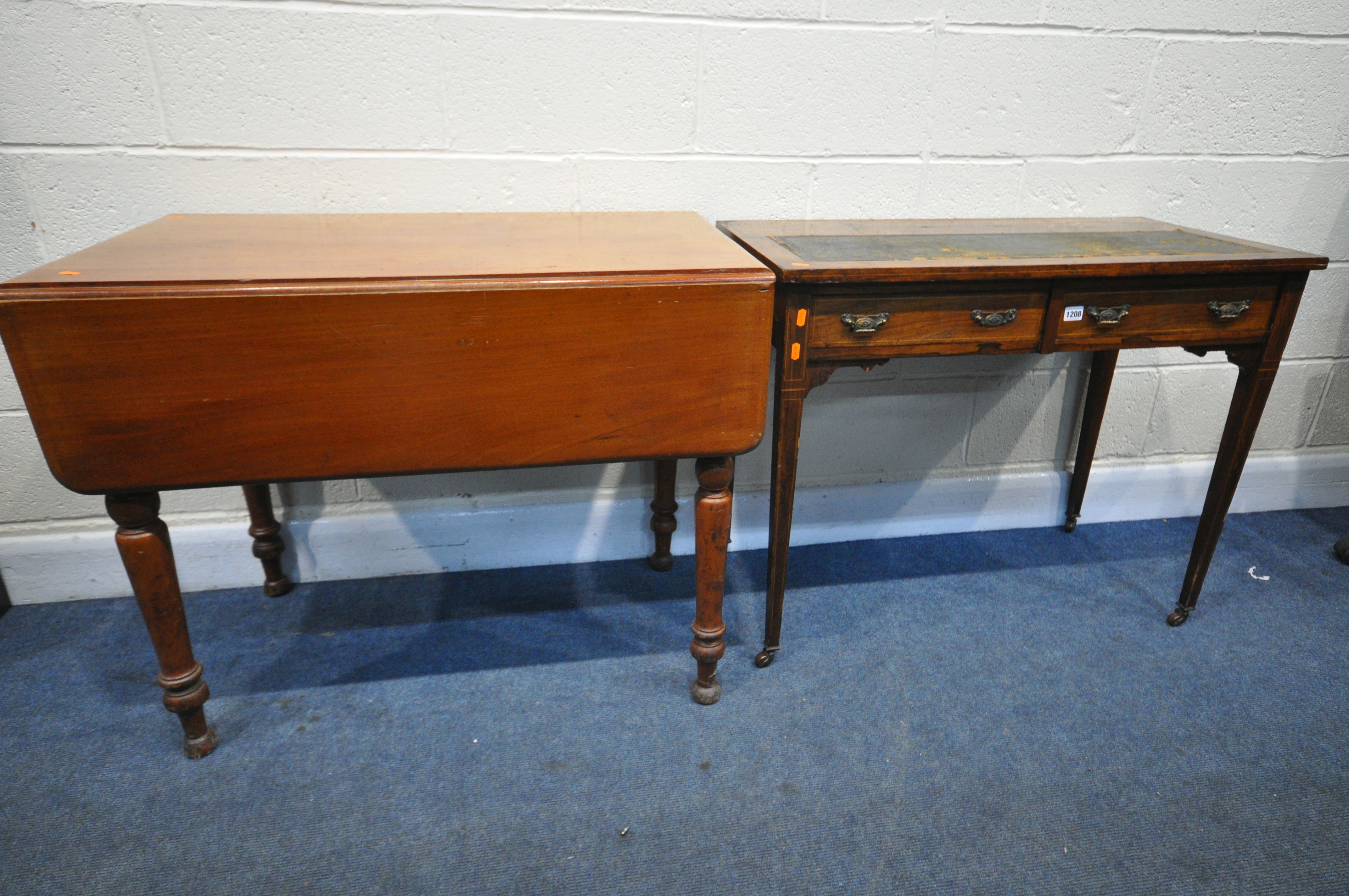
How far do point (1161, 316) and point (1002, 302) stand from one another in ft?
1.01

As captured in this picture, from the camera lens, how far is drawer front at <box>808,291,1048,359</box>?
124 cm

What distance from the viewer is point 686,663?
4.99 ft

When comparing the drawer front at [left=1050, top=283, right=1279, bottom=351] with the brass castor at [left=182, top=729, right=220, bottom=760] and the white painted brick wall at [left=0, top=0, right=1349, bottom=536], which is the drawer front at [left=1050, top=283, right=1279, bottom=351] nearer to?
the white painted brick wall at [left=0, top=0, right=1349, bottom=536]

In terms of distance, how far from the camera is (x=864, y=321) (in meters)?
1.24

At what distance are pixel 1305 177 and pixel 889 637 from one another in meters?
1.46

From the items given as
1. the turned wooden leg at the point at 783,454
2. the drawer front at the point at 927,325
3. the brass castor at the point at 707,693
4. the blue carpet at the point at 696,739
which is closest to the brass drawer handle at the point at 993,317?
the drawer front at the point at 927,325

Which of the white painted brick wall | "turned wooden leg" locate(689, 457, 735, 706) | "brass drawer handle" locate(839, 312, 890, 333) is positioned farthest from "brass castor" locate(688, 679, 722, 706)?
"brass drawer handle" locate(839, 312, 890, 333)

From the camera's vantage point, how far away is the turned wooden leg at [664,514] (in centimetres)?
173

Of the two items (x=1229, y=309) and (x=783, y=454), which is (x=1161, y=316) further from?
(x=783, y=454)

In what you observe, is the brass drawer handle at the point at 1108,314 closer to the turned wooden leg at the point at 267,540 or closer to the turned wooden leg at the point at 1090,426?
the turned wooden leg at the point at 1090,426

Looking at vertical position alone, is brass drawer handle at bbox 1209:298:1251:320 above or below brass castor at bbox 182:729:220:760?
above

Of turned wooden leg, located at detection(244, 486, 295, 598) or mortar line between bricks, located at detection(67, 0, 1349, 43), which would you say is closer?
mortar line between bricks, located at detection(67, 0, 1349, 43)

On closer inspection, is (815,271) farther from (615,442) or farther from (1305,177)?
(1305,177)

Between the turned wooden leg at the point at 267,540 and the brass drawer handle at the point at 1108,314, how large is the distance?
1.58m
